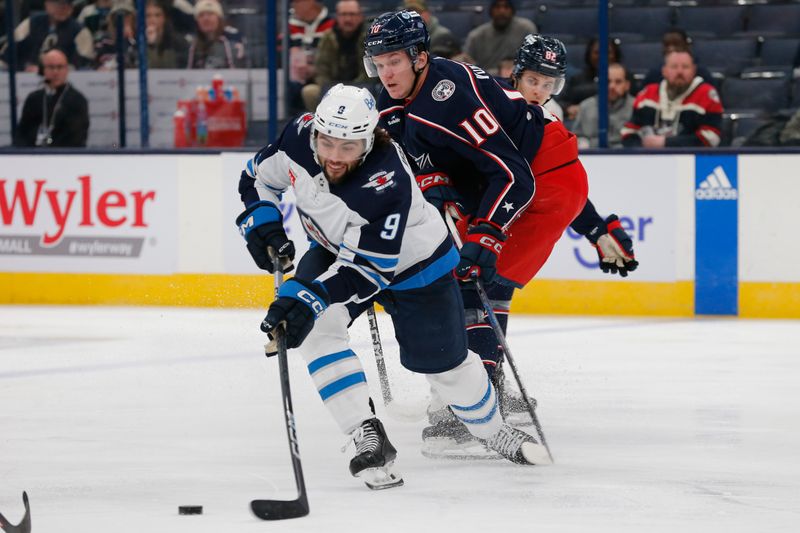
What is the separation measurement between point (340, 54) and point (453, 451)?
468 cm

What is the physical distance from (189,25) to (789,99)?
138 inches

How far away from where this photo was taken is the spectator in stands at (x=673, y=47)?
763 centimetres

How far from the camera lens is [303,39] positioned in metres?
8.28

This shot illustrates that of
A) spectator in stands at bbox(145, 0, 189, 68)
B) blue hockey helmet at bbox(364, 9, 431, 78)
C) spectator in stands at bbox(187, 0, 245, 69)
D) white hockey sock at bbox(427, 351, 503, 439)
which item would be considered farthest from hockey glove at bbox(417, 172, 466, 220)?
spectator in stands at bbox(145, 0, 189, 68)

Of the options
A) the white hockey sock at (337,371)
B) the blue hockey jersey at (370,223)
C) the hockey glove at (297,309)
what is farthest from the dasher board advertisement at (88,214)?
the hockey glove at (297,309)

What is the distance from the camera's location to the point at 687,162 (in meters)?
7.46

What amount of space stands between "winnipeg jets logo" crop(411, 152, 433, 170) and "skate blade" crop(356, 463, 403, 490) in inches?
42.2

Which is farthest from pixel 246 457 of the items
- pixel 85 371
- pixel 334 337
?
pixel 85 371

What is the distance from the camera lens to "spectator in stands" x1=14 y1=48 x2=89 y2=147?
8391mm

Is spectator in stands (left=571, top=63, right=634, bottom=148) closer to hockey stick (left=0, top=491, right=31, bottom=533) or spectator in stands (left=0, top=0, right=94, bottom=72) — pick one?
spectator in stands (left=0, top=0, right=94, bottom=72)

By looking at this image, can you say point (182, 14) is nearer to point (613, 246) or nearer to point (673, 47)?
point (673, 47)

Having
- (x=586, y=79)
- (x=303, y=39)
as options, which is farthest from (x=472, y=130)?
(x=303, y=39)

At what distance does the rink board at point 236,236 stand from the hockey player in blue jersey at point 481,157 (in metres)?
3.17

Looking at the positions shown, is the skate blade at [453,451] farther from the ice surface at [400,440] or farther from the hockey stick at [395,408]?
the hockey stick at [395,408]
